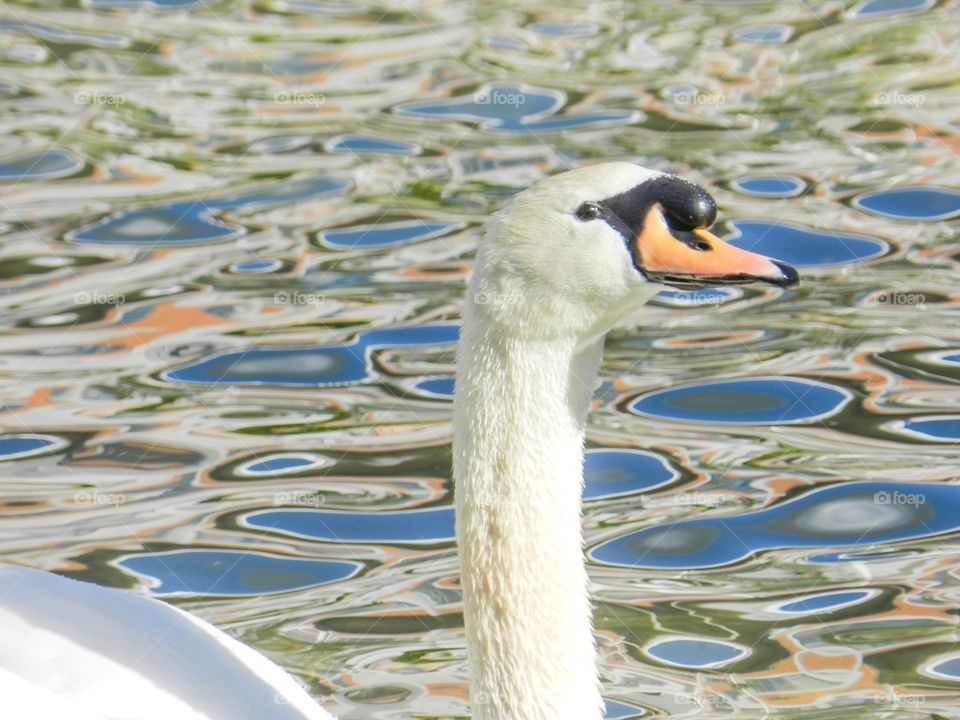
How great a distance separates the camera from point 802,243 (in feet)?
29.1

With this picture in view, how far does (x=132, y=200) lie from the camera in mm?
9578

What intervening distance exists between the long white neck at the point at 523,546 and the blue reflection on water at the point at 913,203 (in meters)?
5.41

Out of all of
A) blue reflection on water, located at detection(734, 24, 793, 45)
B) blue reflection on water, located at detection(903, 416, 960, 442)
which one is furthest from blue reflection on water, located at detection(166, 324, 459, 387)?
blue reflection on water, located at detection(734, 24, 793, 45)

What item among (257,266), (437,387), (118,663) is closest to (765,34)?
(257,266)

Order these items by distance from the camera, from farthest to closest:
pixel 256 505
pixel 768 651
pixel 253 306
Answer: pixel 253 306
pixel 256 505
pixel 768 651

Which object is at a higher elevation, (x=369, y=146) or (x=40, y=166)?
(x=369, y=146)

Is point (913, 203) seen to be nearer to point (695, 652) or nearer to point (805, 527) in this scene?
point (805, 527)

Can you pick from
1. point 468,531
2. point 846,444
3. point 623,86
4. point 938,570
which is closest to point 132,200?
point 623,86

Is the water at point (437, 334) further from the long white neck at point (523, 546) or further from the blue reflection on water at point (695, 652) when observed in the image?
the long white neck at point (523, 546)

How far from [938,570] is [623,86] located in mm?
5552

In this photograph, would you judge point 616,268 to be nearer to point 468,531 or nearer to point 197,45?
point 468,531

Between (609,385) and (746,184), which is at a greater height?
(746,184)

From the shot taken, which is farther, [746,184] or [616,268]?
[746,184]

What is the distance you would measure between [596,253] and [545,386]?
32 centimetres
